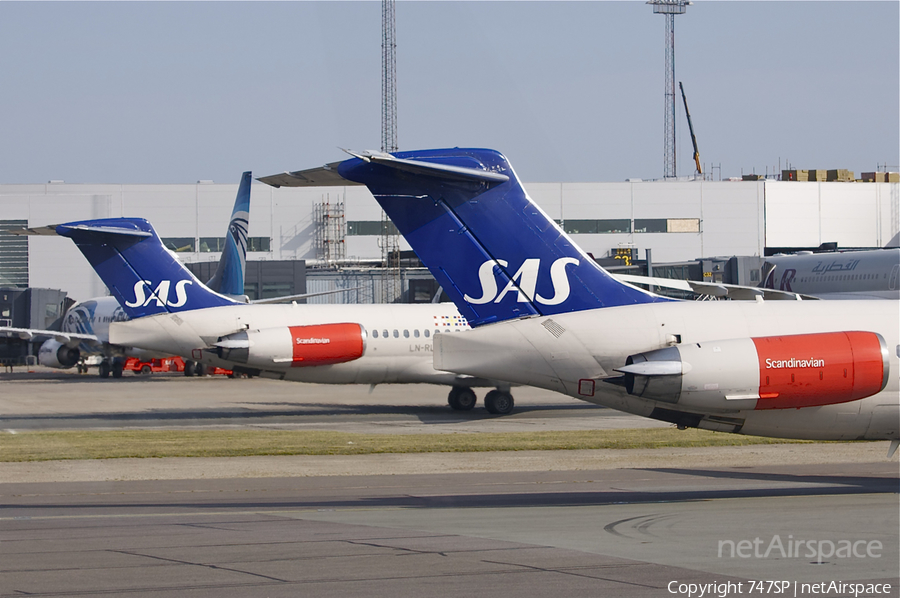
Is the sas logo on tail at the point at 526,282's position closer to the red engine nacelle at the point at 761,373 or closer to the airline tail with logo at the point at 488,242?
the airline tail with logo at the point at 488,242

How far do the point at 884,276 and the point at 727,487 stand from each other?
31.9m

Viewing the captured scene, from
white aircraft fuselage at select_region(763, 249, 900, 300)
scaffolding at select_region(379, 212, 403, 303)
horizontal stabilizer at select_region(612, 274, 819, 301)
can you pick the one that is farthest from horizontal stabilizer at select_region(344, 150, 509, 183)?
A: scaffolding at select_region(379, 212, 403, 303)

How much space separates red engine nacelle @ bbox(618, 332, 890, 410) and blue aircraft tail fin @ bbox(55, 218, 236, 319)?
22.3 meters

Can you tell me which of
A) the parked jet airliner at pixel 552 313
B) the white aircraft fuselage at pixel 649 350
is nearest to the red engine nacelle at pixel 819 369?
the parked jet airliner at pixel 552 313

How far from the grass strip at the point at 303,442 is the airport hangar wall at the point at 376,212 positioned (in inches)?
1957

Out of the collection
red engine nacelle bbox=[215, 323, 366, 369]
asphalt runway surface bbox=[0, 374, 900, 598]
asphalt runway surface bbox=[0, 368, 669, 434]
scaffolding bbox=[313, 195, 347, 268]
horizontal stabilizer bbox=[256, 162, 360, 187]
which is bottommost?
asphalt runway surface bbox=[0, 368, 669, 434]

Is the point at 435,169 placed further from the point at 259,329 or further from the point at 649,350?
the point at 259,329

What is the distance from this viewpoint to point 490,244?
53.2 feet

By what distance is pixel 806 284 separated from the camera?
171 ft

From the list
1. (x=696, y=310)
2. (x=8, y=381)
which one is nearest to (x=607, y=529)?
(x=696, y=310)

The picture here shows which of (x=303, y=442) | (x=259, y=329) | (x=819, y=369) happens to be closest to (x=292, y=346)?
(x=259, y=329)

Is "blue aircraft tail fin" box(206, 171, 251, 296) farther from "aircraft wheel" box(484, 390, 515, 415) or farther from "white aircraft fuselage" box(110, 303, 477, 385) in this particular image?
"aircraft wheel" box(484, 390, 515, 415)

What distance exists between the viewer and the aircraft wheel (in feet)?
111

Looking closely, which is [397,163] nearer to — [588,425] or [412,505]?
[412,505]
